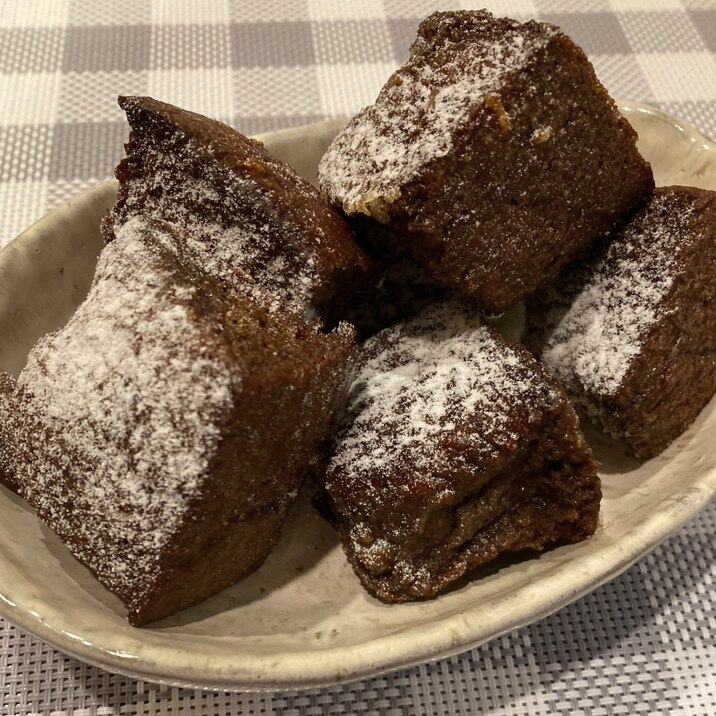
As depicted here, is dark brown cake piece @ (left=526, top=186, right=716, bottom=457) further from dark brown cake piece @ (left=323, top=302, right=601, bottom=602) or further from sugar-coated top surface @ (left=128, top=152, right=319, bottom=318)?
sugar-coated top surface @ (left=128, top=152, right=319, bottom=318)

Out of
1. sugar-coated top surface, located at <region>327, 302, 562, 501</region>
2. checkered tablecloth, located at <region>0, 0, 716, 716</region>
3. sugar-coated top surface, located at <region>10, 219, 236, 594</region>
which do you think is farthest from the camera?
checkered tablecloth, located at <region>0, 0, 716, 716</region>

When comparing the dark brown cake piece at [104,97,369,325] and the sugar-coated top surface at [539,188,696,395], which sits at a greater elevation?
the dark brown cake piece at [104,97,369,325]

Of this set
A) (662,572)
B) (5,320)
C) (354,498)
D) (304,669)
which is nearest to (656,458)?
(662,572)

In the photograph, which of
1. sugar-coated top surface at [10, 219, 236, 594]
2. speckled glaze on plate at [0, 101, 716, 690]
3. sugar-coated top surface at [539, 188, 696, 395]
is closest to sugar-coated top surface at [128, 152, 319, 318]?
sugar-coated top surface at [10, 219, 236, 594]

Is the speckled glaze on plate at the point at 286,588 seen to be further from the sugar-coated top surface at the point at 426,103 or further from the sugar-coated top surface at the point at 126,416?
the sugar-coated top surface at the point at 426,103

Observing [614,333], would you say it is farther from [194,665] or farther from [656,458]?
[194,665]

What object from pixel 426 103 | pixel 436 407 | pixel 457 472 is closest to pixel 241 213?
pixel 426 103

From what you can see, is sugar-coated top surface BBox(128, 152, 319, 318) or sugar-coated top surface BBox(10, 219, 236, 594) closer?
sugar-coated top surface BBox(10, 219, 236, 594)
